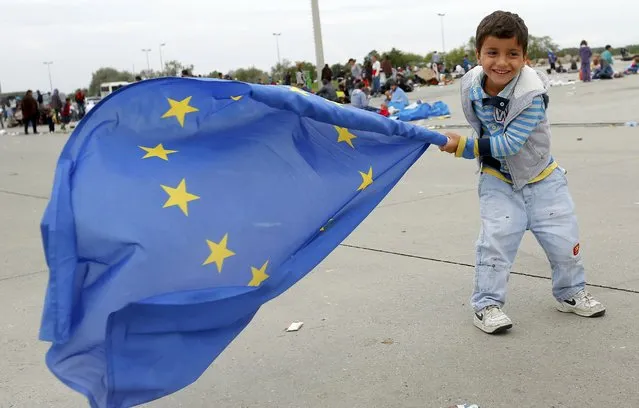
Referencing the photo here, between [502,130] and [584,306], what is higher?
[502,130]

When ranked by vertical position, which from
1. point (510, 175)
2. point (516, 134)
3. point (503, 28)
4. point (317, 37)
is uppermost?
point (317, 37)

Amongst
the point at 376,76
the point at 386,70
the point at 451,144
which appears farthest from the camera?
the point at 386,70

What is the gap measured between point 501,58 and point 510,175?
585mm

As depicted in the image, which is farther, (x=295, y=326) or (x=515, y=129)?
(x=295, y=326)

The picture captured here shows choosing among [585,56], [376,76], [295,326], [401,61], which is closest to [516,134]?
[295,326]

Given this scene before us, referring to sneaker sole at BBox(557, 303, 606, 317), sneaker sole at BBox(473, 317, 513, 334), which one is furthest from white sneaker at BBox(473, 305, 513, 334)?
sneaker sole at BBox(557, 303, 606, 317)

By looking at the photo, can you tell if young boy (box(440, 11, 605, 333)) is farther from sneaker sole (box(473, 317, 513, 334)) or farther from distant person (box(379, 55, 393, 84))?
distant person (box(379, 55, 393, 84))

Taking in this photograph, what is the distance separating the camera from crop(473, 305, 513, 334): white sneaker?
3.70 m

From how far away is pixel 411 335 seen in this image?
12.5ft

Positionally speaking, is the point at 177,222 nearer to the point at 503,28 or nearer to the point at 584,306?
the point at 503,28

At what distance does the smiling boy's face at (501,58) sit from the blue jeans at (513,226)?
525mm

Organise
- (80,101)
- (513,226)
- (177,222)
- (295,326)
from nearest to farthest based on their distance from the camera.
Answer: (177,222), (513,226), (295,326), (80,101)

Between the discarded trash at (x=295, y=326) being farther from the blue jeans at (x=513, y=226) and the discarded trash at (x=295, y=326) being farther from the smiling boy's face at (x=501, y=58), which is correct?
the smiling boy's face at (x=501, y=58)

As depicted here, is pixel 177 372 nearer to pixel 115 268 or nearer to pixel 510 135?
pixel 115 268
